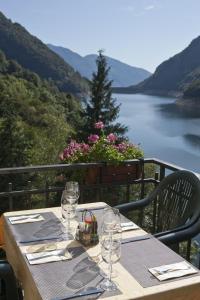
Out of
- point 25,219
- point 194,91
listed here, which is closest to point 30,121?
point 25,219

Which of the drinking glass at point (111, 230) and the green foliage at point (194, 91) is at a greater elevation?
the green foliage at point (194, 91)

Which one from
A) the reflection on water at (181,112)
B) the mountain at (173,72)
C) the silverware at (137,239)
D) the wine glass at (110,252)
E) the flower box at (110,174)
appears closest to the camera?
the wine glass at (110,252)

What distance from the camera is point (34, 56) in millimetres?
67000

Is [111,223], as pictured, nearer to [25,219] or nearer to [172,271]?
[172,271]

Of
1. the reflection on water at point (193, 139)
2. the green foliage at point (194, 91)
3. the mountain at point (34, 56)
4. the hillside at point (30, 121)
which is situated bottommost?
the reflection on water at point (193, 139)

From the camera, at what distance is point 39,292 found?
4.68ft

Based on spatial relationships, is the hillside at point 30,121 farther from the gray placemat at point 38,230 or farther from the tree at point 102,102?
the gray placemat at point 38,230

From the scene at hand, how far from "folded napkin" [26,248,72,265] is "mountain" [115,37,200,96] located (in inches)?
4211

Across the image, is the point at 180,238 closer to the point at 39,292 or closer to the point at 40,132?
the point at 39,292

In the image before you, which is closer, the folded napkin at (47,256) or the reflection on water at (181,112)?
Result: the folded napkin at (47,256)

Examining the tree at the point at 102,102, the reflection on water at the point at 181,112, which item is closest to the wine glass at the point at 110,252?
the tree at the point at 102,102

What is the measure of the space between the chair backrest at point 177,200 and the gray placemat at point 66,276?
2.86 ft

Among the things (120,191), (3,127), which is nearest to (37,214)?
(120,191)

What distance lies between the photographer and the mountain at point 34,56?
66.2 metres
